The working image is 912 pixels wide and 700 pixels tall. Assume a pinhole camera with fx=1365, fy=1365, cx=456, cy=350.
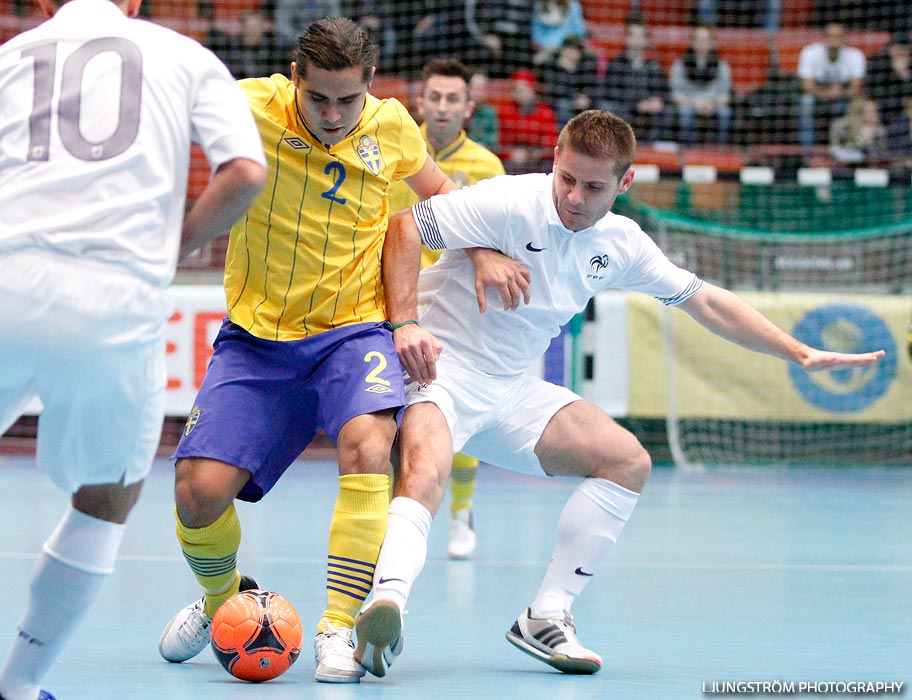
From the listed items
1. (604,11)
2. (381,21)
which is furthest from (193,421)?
(604,11)

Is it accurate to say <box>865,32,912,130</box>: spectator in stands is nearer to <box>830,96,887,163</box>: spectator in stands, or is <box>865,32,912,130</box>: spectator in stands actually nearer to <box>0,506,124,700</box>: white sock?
<box>830,96,887,163</box>: spectator in stands

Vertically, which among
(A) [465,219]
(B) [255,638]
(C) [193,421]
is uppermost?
(A) [465,219]

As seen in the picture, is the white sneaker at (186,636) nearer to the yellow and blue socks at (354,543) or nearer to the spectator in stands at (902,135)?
the yellow and blue socks at (354,543)

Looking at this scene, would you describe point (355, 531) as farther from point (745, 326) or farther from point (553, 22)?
point (553, 22)

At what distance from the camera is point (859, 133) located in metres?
11.8

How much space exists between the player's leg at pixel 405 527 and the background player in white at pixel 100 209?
90 centimetres

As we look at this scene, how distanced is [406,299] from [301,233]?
37cm

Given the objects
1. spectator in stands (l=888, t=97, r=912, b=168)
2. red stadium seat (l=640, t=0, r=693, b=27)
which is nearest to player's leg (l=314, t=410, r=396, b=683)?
spectator in stands (l=888, t=97, r=912, b=168)

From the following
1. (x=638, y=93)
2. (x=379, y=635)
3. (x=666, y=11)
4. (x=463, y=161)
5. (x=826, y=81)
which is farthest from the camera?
(x=666, y=11)

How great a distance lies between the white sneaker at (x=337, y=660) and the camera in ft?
12.0

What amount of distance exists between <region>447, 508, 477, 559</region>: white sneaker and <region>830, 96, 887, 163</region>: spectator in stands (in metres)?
6.53

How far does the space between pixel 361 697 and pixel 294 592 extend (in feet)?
5.77

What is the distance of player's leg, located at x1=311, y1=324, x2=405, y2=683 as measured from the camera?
3695mm

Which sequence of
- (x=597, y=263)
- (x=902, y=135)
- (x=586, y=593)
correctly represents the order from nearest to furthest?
(x=597, y=263) → (x=586, y=593) → (x=902, y=135)
